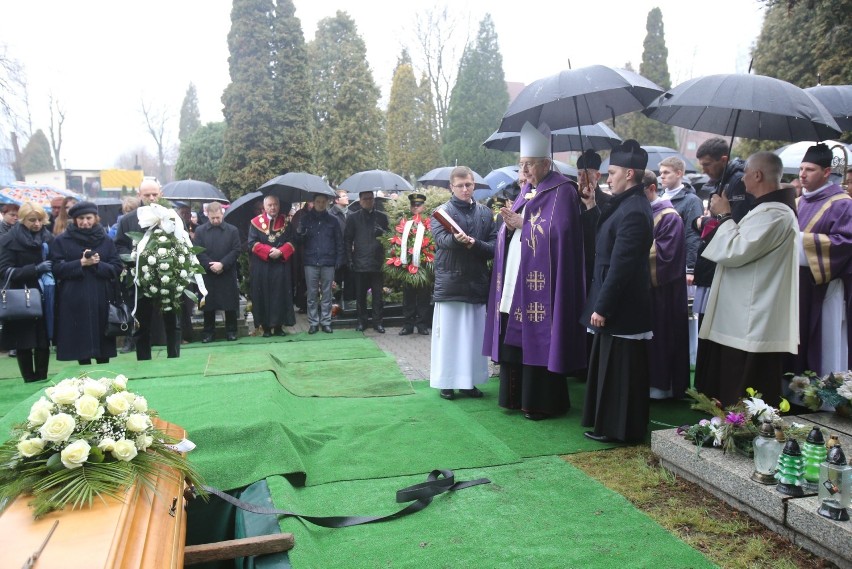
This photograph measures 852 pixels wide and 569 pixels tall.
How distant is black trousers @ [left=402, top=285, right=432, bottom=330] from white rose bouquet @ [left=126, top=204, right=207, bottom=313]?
3984 millimetres

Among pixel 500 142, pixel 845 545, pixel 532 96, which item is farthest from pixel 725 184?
pixel 845 545

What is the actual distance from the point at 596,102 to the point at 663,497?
370 cm

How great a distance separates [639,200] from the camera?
5.01 m

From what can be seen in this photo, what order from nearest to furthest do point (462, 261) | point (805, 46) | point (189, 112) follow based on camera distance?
point (462, 261) → point (805, 46) → point (189, 112)

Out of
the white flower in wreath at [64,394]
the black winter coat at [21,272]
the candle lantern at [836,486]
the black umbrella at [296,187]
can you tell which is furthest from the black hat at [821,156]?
the black winter coat at [21,272]

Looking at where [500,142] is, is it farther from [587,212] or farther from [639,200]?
[639,200]

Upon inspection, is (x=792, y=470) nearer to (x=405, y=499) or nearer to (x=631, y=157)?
(x=405, y=499)

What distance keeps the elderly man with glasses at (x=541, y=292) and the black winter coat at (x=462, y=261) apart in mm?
539

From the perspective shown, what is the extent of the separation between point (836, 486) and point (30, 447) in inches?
146

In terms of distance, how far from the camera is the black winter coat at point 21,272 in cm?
728

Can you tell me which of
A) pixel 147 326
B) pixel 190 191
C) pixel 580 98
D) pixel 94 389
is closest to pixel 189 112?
pixel 190 191

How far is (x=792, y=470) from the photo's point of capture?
3.56m

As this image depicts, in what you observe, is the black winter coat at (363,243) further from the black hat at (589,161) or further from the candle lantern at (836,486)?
the candle lantern at (836,486)

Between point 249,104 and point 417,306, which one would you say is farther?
point 249,104
